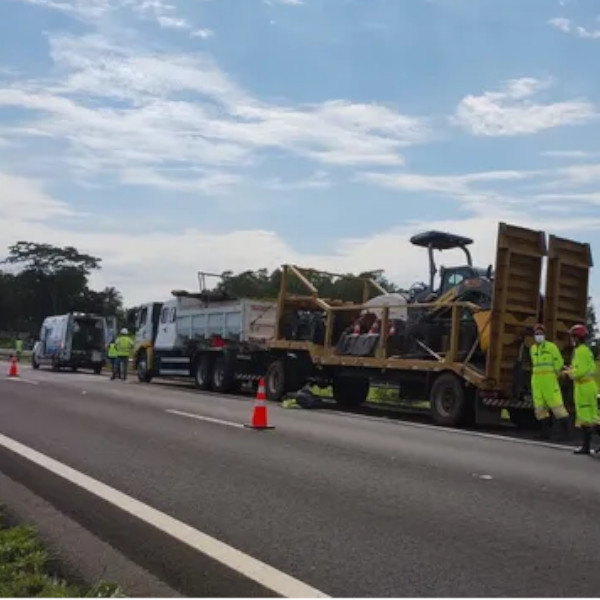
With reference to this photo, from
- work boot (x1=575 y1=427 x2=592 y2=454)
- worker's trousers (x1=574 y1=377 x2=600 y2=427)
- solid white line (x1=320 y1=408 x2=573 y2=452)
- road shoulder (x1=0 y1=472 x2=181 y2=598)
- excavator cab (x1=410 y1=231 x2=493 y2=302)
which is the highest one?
excavator cab (x1=410 y1=231 x2=493 y2=302)

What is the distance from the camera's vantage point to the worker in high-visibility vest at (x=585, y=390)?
11.6 metres

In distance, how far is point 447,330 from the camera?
16.4 metres

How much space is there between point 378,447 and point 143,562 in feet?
20.2

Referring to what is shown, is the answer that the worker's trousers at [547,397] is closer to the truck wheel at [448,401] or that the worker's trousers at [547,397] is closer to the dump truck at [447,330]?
the dump truck at [447,330]

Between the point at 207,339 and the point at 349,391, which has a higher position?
the point at 207,339

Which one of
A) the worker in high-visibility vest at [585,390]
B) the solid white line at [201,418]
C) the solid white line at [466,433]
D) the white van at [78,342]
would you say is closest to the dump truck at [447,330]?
the solid white line at [466,433]

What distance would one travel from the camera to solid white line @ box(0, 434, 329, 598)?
5.06 meters

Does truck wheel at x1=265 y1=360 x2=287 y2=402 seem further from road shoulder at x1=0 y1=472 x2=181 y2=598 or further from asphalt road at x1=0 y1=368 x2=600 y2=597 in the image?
road shoulder at x1=0 y1=472 x2=181 y2=598

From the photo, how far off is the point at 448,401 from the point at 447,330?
1499 millimetres

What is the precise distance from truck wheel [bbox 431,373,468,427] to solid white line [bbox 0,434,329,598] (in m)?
7.89

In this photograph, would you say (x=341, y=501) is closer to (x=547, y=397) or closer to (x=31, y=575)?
(x=31, y=575)

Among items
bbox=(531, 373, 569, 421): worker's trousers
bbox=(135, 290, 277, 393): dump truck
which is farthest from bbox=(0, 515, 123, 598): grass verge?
bbox=(135, 290, 277, 393): dump truck

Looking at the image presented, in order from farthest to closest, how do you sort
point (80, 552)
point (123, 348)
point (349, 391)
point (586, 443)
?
1. point (123, 348)
2. point (349, 391)
3. point (586, 443)
4. point (80, 552)

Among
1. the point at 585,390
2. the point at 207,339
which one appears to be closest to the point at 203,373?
Result: the point at 207,339
